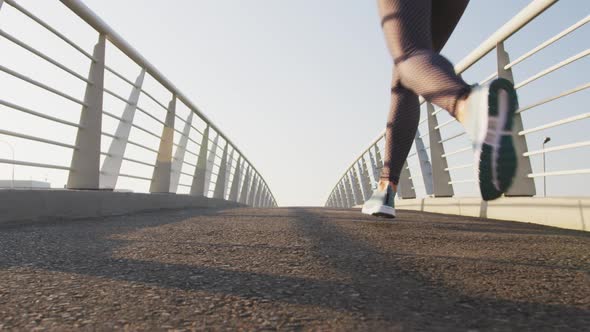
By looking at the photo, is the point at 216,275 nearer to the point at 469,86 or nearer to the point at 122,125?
the point at 469,86

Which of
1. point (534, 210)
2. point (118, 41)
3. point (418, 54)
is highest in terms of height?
point (118, 41)

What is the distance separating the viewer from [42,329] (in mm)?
1020

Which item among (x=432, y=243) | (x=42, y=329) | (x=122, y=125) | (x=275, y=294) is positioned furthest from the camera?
(x=122, y=125)

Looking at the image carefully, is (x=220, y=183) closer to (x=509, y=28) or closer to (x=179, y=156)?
(x=179, y=156)

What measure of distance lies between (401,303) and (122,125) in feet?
14.9

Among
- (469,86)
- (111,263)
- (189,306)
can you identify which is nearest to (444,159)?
(469,86)

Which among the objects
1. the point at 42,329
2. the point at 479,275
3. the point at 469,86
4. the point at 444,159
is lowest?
the point at 42,329

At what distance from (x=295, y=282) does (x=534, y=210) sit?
99.7 inches

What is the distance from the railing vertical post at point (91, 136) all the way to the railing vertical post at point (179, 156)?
2334 millimetres

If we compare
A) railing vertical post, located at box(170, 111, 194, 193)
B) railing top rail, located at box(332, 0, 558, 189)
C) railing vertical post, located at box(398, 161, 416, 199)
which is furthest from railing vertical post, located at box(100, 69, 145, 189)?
railing vertical post, located at box(398, 161, 416, 199)

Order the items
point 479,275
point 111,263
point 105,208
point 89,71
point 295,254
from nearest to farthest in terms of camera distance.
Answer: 1. point 479,275
2. point 111,263
3. point 295,254
4. point 105,208
5. point 89,71

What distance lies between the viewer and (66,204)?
3553mm

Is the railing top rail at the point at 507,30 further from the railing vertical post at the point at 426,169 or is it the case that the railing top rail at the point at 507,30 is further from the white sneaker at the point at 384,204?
the white sneaker at the point at 384,204

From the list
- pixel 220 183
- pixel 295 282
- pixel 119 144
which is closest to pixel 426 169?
pixel 119 144
